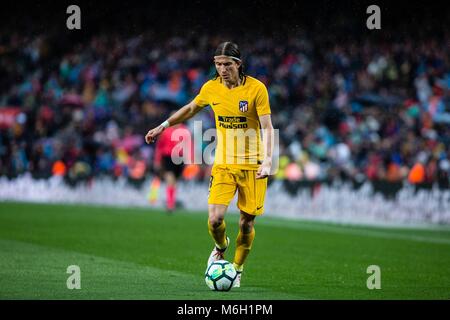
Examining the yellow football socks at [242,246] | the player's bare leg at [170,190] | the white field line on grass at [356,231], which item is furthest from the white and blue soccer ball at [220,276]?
the player's bare leg at [170,190]

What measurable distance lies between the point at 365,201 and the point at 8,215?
313 inches

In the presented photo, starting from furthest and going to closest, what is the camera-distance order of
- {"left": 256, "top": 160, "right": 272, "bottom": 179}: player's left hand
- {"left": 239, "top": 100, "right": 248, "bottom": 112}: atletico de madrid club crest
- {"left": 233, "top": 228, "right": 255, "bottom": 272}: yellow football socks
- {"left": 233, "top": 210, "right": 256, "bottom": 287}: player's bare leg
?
1. {"left": 233, "top": 228, "right": 255, "bottom": 272}: yellow football socks
2. {"left": 233, "top": 210, "right": 256, "bottom": 287}: player's bare leg
3. {"left": 239, "top": 100, "right": 248, "bottom": 112}: atletico de madrid club crest
4. {"left": 256, "top": 160, "right": 272, "bottom": 179}: player's left hand

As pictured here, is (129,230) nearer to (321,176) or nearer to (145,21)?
(321,176)

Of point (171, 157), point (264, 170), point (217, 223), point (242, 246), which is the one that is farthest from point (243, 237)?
point (171, 157)

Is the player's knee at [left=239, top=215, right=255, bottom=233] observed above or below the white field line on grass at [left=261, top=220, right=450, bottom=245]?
above

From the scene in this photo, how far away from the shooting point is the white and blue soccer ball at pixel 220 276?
9805 mm

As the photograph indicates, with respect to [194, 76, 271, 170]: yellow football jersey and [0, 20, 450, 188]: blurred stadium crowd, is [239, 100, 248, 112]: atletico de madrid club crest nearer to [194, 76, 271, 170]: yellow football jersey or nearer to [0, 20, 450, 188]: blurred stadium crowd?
[194, 76, 271, 170]: yellow football jersey

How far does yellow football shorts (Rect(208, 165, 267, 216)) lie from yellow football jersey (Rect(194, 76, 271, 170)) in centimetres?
9

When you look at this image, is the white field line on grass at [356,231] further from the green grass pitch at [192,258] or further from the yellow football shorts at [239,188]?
the yellow football shorts at [239,188]

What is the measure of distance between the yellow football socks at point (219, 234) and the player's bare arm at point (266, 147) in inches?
27.8

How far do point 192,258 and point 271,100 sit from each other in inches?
659

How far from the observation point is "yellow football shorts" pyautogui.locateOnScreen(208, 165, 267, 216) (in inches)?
400

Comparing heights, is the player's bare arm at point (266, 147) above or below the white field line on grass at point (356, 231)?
above

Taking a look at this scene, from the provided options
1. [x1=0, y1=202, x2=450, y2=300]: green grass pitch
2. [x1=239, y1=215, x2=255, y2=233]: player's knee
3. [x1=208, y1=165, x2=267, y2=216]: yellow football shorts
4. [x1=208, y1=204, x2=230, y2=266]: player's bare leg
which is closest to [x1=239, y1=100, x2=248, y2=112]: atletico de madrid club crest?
[x1=208, y1=165, x2=267, y2=216]: yellow football shorts
